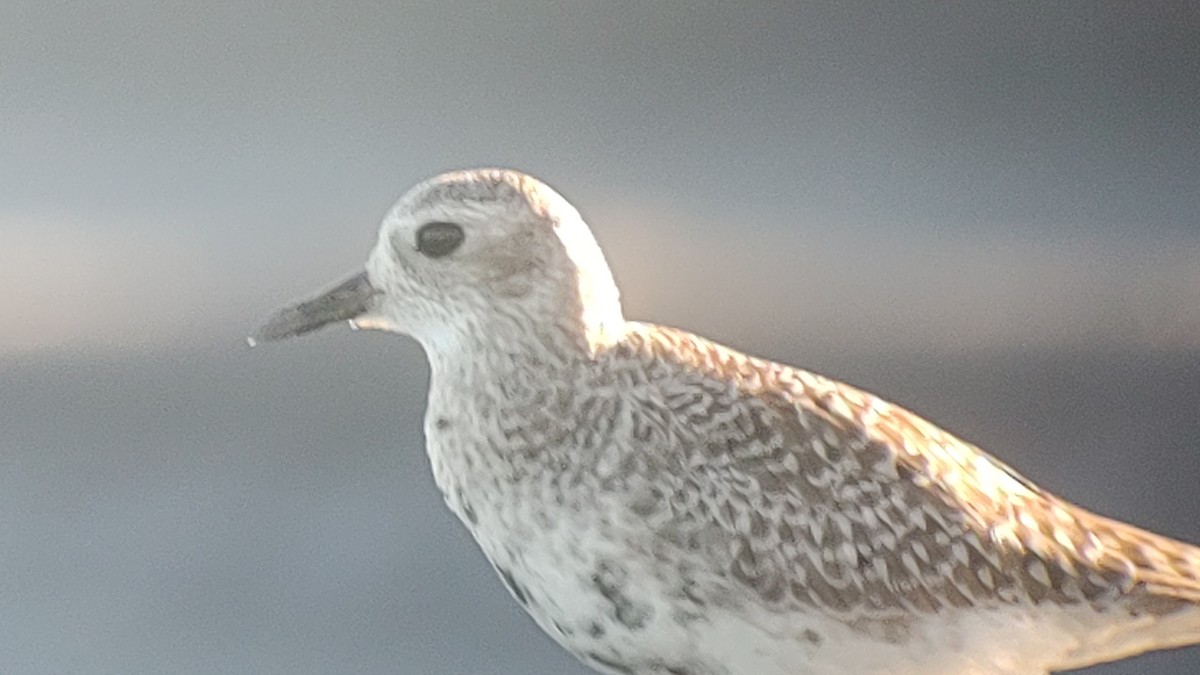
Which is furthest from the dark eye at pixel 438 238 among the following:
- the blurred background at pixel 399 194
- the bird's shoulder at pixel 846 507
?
the blurred background at pixel 399 194

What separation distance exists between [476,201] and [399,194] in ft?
1.04

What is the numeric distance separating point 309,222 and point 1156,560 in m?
0.59

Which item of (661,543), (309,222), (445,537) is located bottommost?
(445,537)

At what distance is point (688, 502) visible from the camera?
56cm

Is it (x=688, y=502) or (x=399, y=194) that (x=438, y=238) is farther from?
(x=399, y=194)

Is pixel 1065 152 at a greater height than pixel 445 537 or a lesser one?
greater

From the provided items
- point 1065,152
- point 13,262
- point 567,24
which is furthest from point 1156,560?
point 13,262

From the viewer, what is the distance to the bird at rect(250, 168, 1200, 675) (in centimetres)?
56

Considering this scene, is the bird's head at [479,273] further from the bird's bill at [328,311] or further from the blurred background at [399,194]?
the blurred background at [399,194]

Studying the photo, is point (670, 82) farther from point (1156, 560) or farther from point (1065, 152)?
point (1156, 560)

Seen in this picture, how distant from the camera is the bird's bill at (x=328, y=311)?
0.60 metres

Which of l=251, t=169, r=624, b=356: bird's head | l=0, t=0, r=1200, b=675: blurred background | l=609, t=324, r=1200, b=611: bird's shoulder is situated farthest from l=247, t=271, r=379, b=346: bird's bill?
l=0, t=0, r=1200, b=675: blurred background

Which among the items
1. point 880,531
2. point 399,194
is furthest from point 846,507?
point 399,194

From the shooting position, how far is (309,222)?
34.4 inches
